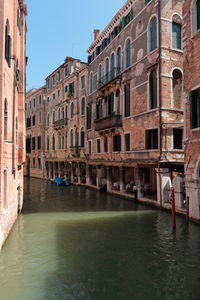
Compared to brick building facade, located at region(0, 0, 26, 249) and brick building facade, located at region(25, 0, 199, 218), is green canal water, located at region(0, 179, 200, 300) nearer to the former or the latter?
brick building facade, located at region(0, 0, 26, 249)

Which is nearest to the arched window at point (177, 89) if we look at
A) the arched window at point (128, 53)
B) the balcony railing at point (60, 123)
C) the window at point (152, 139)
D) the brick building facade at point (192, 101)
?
the window at point (152, 139)

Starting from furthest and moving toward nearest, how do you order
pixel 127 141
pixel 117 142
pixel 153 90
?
1. pixel 117 142
2. pixel 127 141
3. pixel 153 90

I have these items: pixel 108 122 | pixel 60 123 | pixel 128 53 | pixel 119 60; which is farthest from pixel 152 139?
pixel 60 123

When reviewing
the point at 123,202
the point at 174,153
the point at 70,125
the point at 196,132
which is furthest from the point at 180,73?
the point at 70,125

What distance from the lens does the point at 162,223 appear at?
11508 millimetres

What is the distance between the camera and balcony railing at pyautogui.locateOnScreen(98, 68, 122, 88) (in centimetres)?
1994

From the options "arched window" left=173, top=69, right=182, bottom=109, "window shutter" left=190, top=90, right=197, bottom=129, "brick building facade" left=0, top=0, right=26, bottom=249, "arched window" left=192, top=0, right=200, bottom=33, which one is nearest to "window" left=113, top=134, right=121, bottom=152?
"arched window" left=173, top=69, right=182, bottom=109

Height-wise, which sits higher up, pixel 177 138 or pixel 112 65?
pixel 112 65

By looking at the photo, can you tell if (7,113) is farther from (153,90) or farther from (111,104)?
(111,104)

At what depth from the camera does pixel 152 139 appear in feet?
50.7

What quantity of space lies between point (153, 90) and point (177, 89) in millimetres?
1361

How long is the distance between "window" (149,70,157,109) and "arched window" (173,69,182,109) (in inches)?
42.7

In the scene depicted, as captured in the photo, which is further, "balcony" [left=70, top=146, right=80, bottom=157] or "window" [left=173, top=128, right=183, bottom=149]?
"balcony" [left=70, top=146, right=80, bottom=157]

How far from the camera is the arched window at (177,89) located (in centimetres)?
1519
